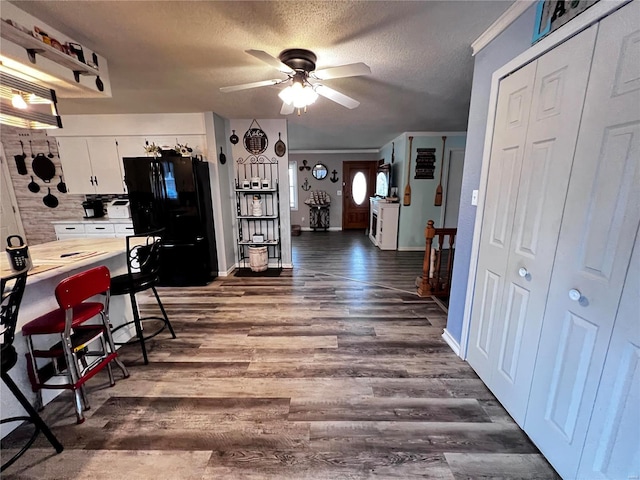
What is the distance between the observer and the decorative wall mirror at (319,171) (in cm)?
774

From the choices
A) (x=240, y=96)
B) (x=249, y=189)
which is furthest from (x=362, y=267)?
(x=240, y=96)

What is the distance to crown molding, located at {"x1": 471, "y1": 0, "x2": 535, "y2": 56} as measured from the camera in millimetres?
1395

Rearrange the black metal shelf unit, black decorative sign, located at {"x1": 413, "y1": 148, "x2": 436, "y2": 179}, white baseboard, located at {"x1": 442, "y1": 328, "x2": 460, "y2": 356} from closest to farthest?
white baseboard, located at {"x1": 442, "y1": 328, "x2": 460, "y2": 356} < the black metal shelf unit < black decorative sign, located at {"x1": 413, "y1": 148, "x2": 436, "y2": 179}

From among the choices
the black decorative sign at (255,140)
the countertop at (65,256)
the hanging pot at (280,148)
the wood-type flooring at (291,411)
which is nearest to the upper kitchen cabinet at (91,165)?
the black decorative sign at (255,140)

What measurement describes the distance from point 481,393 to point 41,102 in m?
3.72

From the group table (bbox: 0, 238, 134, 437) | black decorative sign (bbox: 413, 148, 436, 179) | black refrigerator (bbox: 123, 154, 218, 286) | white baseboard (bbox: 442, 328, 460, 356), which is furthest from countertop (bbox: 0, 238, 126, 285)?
black decorative sign (bbox: 413, 148, 436, 179)

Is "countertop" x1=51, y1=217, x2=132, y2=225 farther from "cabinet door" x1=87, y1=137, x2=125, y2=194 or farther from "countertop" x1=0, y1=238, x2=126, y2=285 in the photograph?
"countertop" x1=0, y1=238, x2=126, y2=285

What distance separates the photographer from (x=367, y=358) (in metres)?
2.05

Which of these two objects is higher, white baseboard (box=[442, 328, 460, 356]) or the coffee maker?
the coffee maker

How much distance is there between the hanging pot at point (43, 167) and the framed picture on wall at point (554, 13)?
6.02 meters

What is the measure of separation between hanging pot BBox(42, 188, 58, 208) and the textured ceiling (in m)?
1.81

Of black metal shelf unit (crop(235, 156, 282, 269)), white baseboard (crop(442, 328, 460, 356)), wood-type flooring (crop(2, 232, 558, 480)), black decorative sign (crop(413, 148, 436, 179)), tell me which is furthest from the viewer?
black decorative sign (crop(413, 148, 436, 179))

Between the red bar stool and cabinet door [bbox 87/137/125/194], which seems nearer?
the red bar stool

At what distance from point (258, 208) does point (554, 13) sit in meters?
3.71
